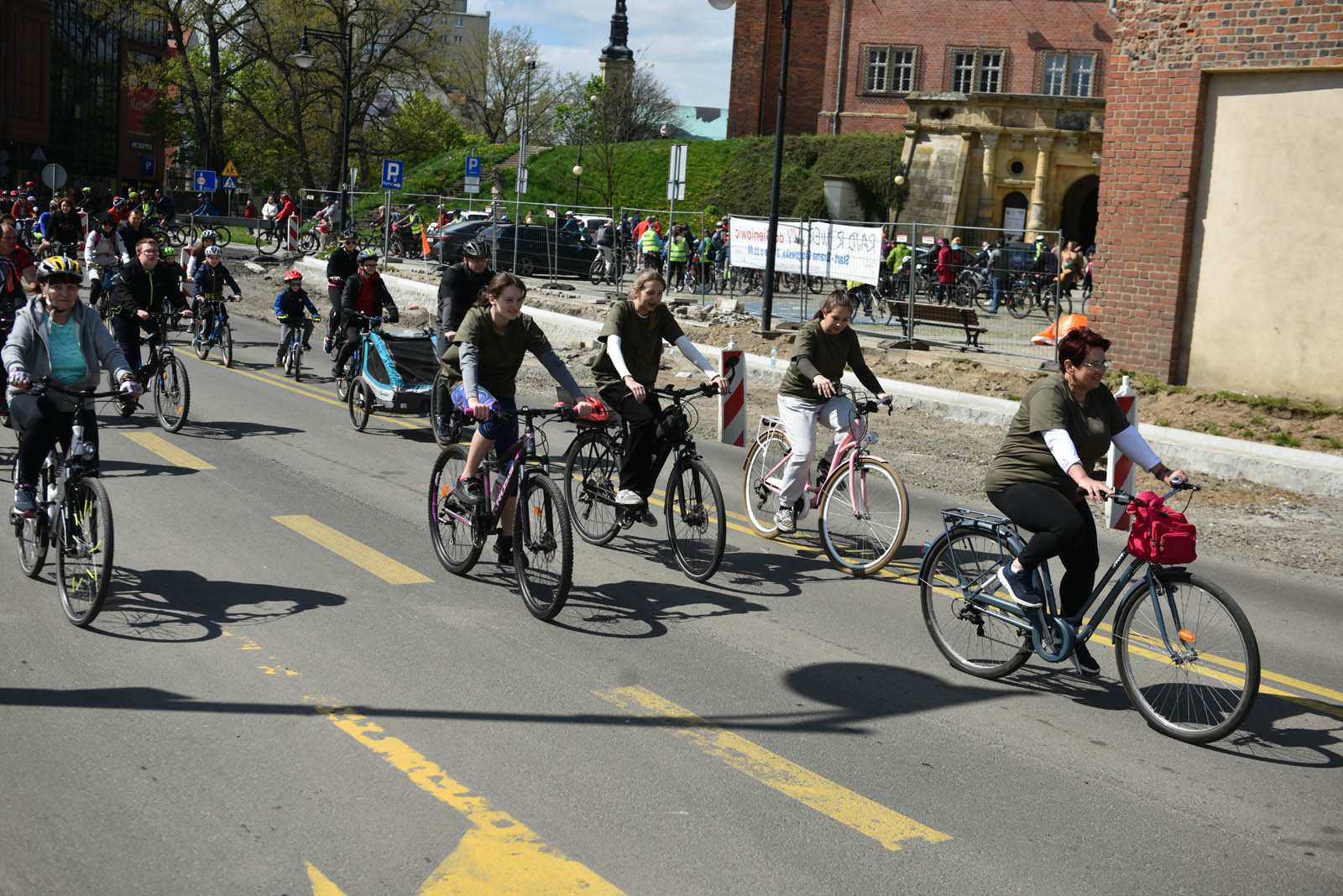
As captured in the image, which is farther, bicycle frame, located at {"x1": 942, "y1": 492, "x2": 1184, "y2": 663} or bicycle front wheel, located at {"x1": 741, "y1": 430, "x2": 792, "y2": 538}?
bicycle front wheel, located at {"x1": 741, "y1": 430, "x2": 792, "y2": 538}

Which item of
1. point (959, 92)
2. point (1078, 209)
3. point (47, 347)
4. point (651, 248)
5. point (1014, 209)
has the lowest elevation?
point (47, 347)

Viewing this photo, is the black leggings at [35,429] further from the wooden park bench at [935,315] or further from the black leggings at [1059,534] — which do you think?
the wooden park bench at [935,315]

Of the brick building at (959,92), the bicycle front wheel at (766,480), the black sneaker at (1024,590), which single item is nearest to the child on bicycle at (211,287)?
the bicycle front wheel at (766,480)

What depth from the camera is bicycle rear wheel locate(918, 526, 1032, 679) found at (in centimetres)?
646

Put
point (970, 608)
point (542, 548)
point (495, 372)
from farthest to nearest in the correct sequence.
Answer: point (495, 372)
point (542, 548)
point (970, 608)

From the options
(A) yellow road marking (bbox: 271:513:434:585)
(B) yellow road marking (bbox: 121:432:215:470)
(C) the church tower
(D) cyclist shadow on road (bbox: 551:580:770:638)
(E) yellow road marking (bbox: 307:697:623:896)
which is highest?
(C) the church tower

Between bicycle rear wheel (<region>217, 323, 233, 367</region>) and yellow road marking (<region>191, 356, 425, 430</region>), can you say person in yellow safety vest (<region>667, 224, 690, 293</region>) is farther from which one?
yellow road marking (<region>191, 356, 425, 430</region>)

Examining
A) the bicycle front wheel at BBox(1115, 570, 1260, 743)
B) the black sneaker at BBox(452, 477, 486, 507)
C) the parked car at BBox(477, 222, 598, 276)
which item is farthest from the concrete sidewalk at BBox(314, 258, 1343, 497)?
the parked car at BBox(477, 222, 598, 276)

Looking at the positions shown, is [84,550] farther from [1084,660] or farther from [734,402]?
[734,402]

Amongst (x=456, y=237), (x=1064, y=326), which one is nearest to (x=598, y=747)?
(x=1064, y=326)

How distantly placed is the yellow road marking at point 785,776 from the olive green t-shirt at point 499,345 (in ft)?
8.67

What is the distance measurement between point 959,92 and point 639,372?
51.0m

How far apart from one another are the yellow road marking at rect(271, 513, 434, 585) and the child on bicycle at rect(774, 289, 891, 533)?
8.58 ft

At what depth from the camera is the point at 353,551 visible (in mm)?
8664
